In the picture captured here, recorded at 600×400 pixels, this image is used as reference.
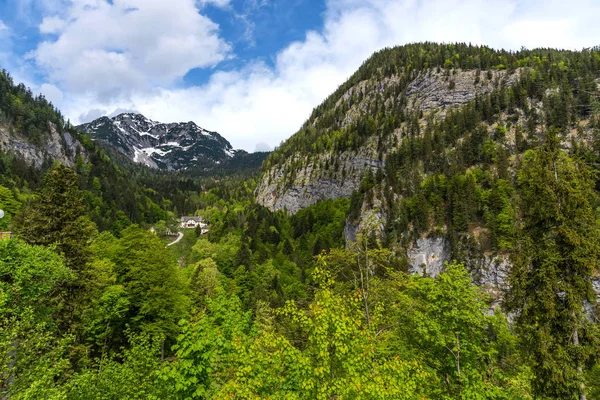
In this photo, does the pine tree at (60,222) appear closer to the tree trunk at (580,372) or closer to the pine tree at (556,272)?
the pine tree at (556,272)

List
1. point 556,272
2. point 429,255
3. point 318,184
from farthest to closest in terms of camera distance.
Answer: point 318,184, point 429,255, point 556,272

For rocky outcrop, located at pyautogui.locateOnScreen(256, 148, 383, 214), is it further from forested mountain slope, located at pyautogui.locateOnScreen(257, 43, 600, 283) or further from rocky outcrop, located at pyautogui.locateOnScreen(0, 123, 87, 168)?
rocky outcrop, located at pyautogui.locateOnScreen(0, 123, 87, 168)

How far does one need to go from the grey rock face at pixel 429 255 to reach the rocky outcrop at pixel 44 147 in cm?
13898

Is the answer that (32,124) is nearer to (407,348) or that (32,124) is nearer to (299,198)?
(299,198)

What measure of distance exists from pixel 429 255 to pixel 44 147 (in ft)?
542

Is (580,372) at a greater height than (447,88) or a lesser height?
lesser

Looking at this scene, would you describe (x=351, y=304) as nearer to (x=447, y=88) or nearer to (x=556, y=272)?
(x=556, y=272)

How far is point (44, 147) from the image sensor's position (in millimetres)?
131625

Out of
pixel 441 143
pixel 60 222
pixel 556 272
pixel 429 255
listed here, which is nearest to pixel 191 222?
pixel 441 143

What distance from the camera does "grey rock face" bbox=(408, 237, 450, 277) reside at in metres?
59.8

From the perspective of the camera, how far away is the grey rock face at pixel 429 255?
59781 mm

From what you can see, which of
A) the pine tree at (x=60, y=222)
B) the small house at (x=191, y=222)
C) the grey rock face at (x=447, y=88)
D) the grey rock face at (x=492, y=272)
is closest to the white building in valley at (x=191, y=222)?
the small house at (x=191, y=222)

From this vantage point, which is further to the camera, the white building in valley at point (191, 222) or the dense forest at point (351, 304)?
the white building in valley at point (191, 222)

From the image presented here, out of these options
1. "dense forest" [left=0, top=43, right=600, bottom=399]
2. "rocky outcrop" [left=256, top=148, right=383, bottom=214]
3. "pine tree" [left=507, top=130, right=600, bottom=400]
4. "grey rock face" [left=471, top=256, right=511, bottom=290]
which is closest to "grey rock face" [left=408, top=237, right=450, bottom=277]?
"dense forest" [left=0, top=43, right=600, bottom=399]
